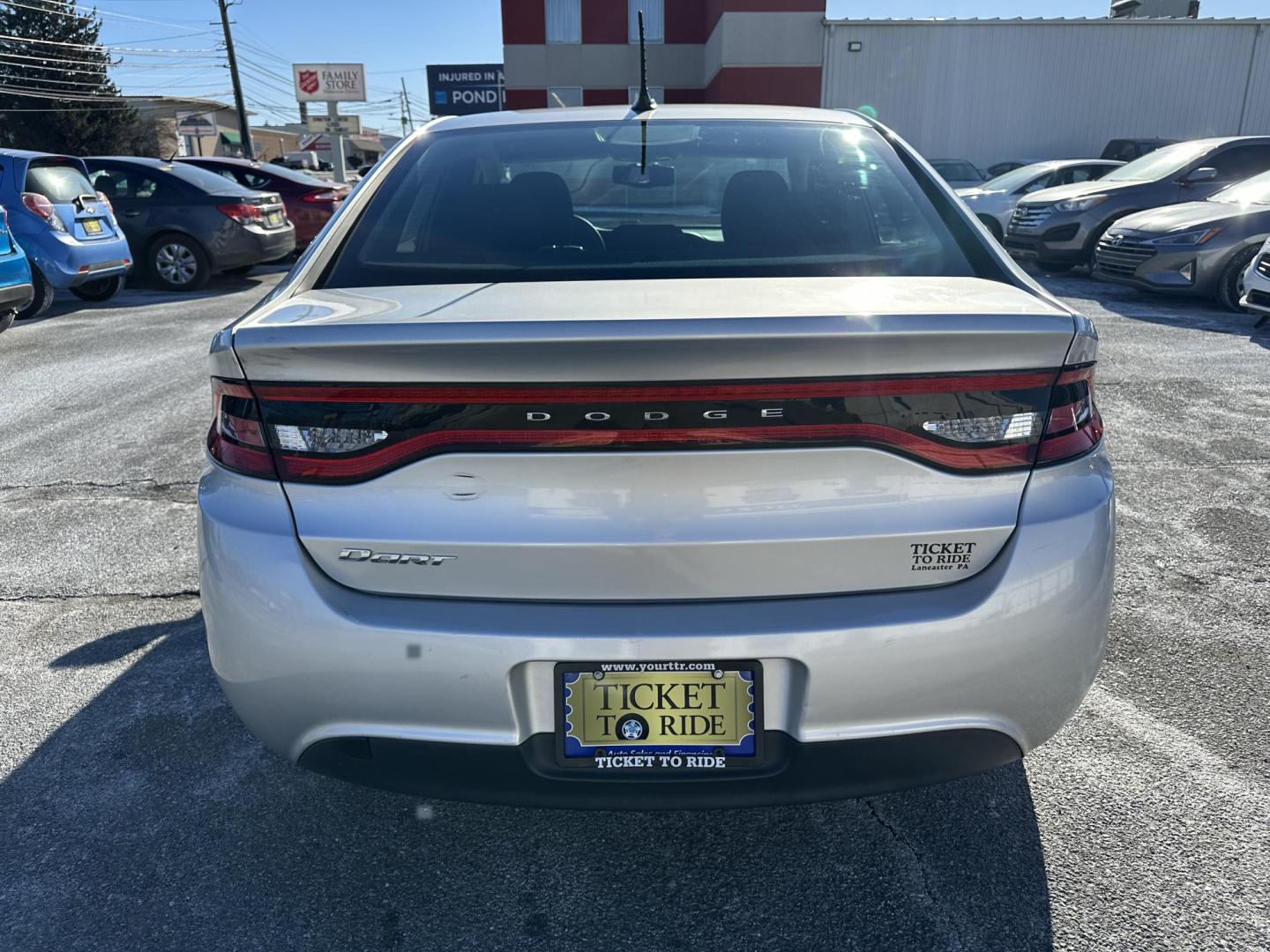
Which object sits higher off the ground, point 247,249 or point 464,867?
point 247,249

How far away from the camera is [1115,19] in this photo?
909 inches

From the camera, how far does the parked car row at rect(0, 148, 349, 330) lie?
8789 millimetres

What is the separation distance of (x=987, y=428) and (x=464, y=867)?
1.44m

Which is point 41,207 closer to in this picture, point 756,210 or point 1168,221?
point 756,210

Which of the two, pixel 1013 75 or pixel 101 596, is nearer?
pixel 101 596

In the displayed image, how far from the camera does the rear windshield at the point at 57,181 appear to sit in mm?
8875

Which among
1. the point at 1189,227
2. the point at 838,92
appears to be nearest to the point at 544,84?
the point at 838,92

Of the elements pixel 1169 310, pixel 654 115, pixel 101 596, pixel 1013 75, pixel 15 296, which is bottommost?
pixel 1169 310

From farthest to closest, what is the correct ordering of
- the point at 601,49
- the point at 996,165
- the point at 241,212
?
the point at 601,49, the point at 996,165, the point at 241,212

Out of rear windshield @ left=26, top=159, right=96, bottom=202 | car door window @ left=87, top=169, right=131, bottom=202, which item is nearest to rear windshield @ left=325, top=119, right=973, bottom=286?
rear windshield @ left=26, top=159, right=96, bottom=202

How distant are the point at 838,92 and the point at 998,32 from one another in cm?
399

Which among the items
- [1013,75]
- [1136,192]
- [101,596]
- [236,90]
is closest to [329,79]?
[236,90]

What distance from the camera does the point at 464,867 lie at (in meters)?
2.07

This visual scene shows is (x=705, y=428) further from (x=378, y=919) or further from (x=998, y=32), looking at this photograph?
(x=998, y=32)
